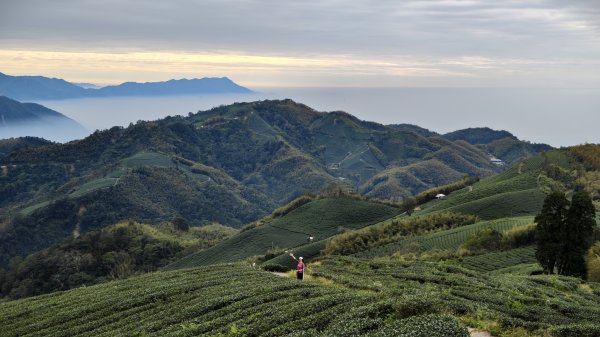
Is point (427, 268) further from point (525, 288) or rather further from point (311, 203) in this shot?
point (311, 203)

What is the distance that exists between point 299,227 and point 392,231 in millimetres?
32997

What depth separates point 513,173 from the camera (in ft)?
349

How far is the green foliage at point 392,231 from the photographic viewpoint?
76.6m

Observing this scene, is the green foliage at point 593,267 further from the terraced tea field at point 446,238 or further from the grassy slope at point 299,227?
the grassy slope at point 299,227

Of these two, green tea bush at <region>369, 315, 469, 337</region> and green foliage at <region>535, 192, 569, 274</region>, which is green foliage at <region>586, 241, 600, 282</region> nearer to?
green foliage at <region>535, 192, 569, 274</region>

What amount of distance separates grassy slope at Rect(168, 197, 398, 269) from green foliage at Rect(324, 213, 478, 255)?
21.1 m

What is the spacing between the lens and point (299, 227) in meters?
111

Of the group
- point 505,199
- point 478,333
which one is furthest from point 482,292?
point 505,199

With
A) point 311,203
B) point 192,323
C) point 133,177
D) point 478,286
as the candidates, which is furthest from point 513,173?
point 133,177

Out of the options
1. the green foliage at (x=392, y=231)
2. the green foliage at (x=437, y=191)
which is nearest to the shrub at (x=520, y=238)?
the green foliage at (x=392, y=231)

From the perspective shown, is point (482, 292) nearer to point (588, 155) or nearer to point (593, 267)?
point (593, 267)

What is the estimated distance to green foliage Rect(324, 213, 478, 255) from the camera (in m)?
76.6

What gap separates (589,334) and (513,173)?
93558 mm

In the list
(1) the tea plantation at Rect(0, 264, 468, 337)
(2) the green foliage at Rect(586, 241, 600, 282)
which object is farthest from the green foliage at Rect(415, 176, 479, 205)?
(1) the tea plantation at Rect(0, 264, 468, 337)
